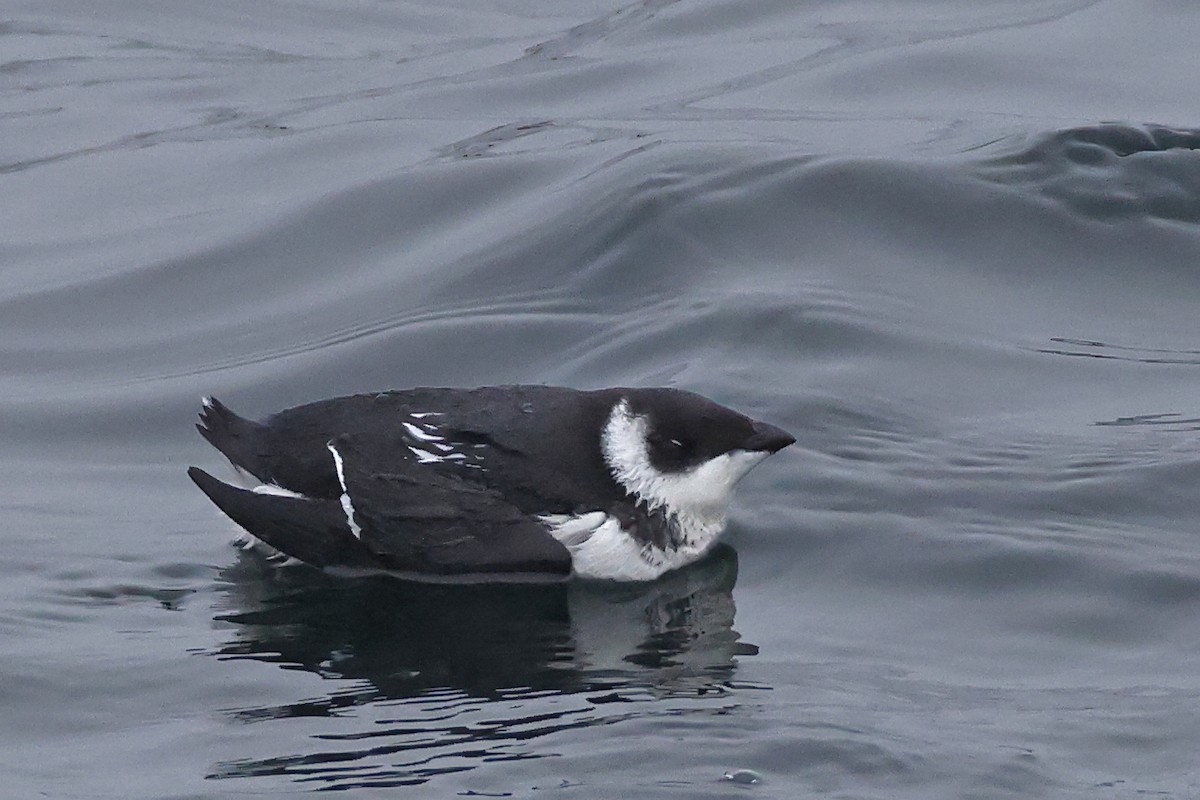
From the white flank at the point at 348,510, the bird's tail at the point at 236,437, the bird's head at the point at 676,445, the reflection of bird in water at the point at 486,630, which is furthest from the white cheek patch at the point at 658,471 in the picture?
the bird's tail at the point at 236,437

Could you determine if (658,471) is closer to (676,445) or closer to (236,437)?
(676,445)

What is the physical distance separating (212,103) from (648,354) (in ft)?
18.8

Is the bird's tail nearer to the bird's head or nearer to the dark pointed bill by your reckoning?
the bird's head

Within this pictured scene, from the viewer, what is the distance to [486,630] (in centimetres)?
626

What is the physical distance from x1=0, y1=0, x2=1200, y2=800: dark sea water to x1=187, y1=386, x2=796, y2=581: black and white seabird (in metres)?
0.15

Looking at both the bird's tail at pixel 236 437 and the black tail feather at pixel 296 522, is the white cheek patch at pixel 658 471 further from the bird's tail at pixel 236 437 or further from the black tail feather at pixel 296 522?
the bird's tail at pixel 236 437

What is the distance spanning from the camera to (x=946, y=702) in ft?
18.2

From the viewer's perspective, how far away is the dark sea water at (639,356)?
17.6 ft

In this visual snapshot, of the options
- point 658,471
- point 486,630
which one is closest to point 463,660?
point 486,630

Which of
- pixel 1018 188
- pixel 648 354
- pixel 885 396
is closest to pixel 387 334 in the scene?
pixel 648 354

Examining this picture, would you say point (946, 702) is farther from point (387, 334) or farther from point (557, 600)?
point (387, 334)

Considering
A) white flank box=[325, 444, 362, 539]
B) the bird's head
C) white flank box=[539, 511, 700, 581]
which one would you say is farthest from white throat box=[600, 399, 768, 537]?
white flank box=[325, 444, 362, 539]

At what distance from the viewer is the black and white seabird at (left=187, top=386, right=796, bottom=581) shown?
6.52 meters

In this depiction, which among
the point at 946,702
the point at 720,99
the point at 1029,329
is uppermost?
the point at 720,99
